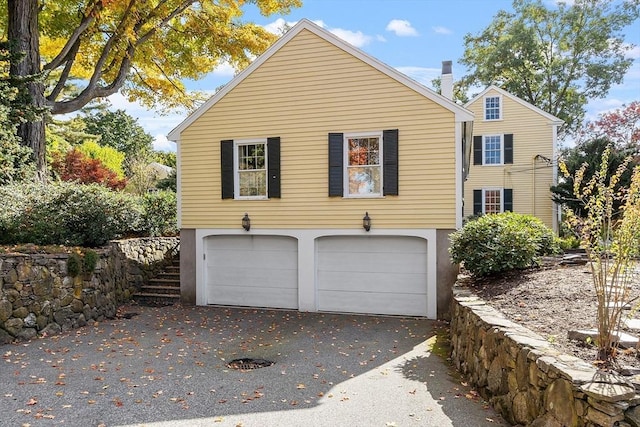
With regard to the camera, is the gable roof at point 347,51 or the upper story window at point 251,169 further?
the upper story window at point 251,169

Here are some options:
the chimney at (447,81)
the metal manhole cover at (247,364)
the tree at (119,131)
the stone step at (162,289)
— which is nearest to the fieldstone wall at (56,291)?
the stone step at (162,289)

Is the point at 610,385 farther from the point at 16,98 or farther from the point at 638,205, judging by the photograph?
the point at 16,98

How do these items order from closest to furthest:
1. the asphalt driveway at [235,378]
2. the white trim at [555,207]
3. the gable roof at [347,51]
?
the asphalt driveway at [235,378] < the gable roof at [347,51] < the white trim at [555,207]

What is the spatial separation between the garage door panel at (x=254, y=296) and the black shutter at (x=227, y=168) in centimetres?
224

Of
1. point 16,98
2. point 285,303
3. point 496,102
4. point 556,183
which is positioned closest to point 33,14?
point 16,98

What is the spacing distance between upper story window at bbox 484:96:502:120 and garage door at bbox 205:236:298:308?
1375cm

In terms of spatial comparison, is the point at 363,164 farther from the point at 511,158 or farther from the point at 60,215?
the point at 511,158

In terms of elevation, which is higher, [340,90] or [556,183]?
[340,90]

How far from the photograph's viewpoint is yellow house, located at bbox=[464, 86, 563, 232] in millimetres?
18984

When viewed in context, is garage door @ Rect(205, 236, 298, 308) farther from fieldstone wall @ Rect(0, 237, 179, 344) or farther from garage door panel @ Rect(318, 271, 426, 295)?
fieldstone wall @ Rect(0, 237, 179, 344)

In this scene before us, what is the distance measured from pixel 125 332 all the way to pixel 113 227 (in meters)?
3.44

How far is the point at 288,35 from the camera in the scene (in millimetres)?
9852

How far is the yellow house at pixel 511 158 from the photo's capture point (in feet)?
62.3

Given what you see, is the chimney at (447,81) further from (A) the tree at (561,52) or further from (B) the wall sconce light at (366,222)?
(A) the tree at (561,52)
